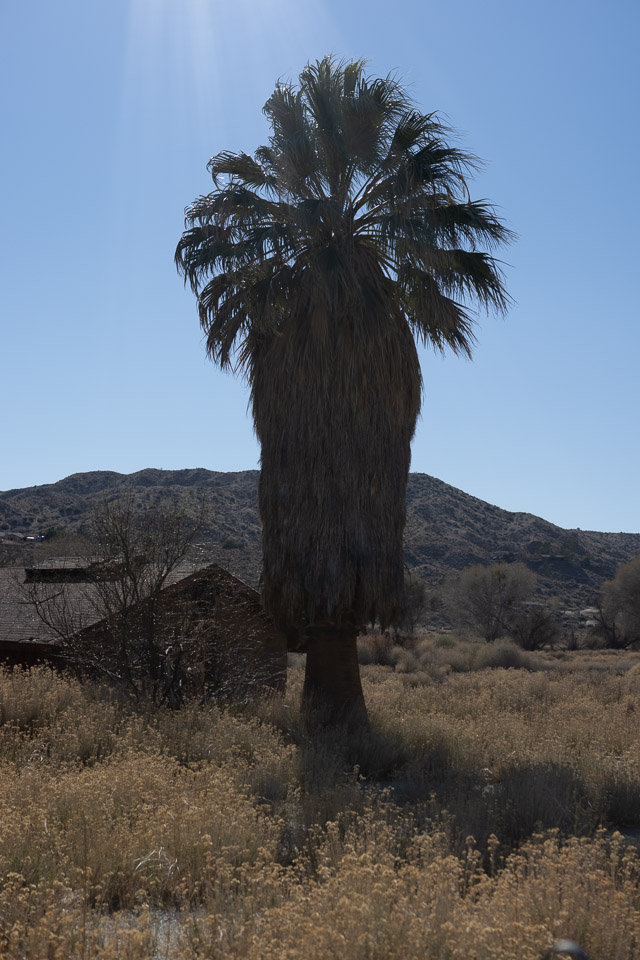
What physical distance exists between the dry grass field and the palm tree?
199cm

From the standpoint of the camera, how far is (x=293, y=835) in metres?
6.02

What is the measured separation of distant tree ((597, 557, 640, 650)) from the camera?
121ft

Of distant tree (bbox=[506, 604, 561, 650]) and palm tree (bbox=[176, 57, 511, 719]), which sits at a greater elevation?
palm tree (bbox=[176, 57, 511, 719])

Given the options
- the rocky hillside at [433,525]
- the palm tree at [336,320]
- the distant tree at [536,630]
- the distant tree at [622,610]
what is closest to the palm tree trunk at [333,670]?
the palm tree at [336,320]

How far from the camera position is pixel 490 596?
135 feet

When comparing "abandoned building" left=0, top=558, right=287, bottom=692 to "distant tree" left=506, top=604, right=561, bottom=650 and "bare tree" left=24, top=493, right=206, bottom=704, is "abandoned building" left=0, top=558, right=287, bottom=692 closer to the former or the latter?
"bare tree" left=24, top=493, right=206, bottom=704

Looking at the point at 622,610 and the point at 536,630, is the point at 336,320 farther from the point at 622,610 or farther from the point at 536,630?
the point at 622,610

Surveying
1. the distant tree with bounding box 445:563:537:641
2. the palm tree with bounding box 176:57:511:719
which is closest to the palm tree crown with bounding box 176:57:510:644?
the palm tree with bounding box 176:57:511:719

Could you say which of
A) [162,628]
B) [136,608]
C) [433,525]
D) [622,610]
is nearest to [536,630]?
[622,610]

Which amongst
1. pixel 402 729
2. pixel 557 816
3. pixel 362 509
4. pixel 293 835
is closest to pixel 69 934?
pixel 293 835

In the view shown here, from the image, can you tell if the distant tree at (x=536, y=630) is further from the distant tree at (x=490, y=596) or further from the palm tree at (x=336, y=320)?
the palm tree at (x=336, y=320)

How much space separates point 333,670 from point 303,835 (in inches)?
234

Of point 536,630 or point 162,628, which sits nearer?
point 162,628

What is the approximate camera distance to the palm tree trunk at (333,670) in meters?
11.7
